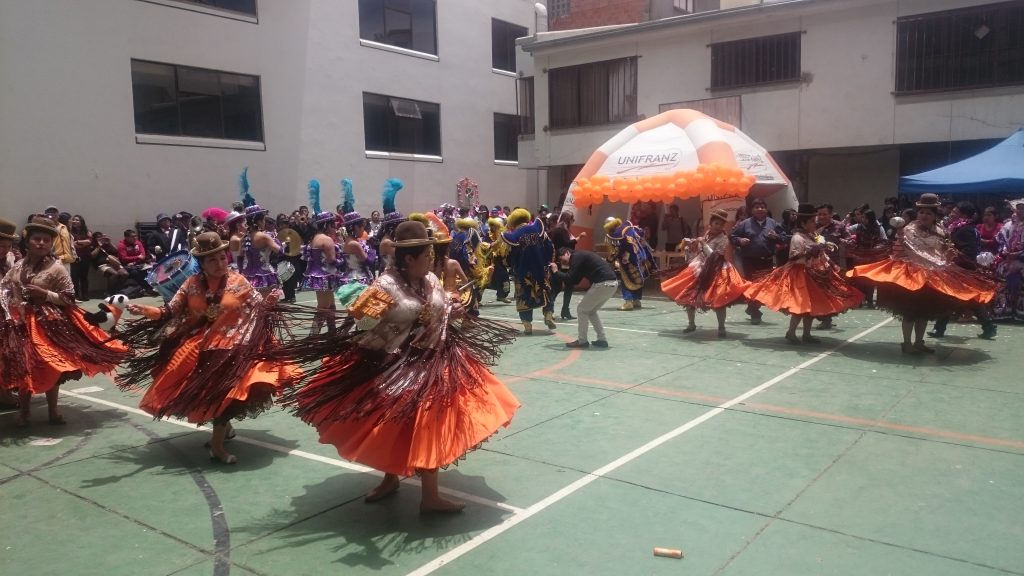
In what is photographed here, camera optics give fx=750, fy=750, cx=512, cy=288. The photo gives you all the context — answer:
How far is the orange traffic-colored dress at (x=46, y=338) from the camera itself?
5.72 meters

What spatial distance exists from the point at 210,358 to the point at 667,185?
410 inches

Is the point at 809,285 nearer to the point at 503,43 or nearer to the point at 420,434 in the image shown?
the point at 420,434

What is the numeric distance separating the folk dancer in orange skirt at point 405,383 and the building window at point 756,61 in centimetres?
1563

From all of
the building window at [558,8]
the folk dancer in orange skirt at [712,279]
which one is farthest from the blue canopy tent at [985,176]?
the building window at [558,8]

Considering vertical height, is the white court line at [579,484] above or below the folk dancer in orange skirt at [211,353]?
below

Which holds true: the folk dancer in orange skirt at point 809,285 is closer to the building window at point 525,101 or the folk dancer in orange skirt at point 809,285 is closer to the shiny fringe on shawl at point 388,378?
the shiny fringe on shawl at point 388,378

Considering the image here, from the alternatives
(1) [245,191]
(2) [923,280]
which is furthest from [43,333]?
(1) [245,191]

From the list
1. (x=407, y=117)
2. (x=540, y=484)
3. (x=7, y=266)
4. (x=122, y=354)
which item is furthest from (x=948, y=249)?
(x=407, y=117)

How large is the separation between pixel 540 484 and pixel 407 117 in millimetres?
19454

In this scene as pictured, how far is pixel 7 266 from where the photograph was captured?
20.5 feet

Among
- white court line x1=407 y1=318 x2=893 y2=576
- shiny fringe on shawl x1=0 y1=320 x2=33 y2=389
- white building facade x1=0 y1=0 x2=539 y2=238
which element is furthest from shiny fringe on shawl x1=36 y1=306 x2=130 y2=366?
white building facade x1=0 y1=0 x2=539 y2=238

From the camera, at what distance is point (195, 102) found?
17672mm

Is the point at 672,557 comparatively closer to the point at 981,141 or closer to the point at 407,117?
the point at 981,141

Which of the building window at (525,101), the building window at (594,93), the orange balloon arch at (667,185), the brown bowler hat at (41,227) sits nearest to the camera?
the brown bowler hat at (41,227)
